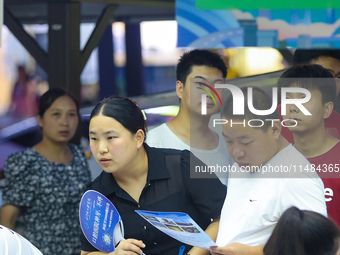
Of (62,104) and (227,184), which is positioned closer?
(227,184)

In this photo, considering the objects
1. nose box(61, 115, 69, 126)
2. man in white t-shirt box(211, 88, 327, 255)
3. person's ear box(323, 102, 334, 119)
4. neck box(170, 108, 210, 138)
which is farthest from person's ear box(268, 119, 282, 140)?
nose box(61, 115, 69, 126)

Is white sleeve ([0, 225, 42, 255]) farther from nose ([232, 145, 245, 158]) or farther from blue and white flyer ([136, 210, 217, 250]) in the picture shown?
nose ([232, 145, 245, 158])

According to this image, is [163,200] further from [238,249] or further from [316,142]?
[316,142]

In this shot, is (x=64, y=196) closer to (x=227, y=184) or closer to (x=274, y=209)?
(x=227, y=184)

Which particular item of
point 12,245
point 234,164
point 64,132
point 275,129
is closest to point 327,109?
point 275,129

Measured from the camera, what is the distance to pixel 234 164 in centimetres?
169

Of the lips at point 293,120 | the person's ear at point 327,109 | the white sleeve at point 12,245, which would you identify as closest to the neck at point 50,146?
the white sleeve at point 12,245

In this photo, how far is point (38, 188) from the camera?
244cm

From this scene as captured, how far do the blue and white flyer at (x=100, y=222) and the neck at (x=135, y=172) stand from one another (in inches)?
4.8

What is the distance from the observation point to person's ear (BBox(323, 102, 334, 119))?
1676 millimetres

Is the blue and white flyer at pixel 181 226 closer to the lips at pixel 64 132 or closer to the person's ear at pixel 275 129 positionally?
the person's ear at pixel 275 129

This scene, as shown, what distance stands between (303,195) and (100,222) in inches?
29.7

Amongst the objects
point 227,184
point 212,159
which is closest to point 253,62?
point 212,159

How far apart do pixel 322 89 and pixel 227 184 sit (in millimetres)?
551
